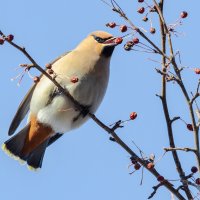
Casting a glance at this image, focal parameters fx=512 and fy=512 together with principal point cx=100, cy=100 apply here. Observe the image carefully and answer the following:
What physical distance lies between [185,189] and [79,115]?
7.74 feet

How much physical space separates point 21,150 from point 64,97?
1.15 metres

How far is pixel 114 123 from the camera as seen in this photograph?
11.7 feet

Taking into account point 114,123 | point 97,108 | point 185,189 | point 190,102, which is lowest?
point 185,189

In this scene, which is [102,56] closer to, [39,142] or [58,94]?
[58,94]

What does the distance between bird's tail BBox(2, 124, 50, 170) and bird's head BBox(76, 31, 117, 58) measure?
1.08 meters

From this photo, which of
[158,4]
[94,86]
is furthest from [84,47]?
[158,4]

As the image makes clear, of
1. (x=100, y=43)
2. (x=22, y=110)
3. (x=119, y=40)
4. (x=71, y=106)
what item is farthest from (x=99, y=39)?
(x=119, y=40)

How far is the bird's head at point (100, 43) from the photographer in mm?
5332

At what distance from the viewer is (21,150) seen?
18.5 feet

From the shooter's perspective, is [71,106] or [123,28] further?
[71,106]

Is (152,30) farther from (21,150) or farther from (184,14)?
(21,150)

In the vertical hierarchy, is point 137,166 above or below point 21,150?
below

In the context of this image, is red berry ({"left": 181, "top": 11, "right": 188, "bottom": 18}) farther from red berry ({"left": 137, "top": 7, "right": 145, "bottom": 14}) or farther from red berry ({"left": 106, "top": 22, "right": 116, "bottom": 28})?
red berry ({"left": 106, "top": 22, "right": 116, "bottom": 28})

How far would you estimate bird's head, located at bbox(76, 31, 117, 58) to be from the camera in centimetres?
533
